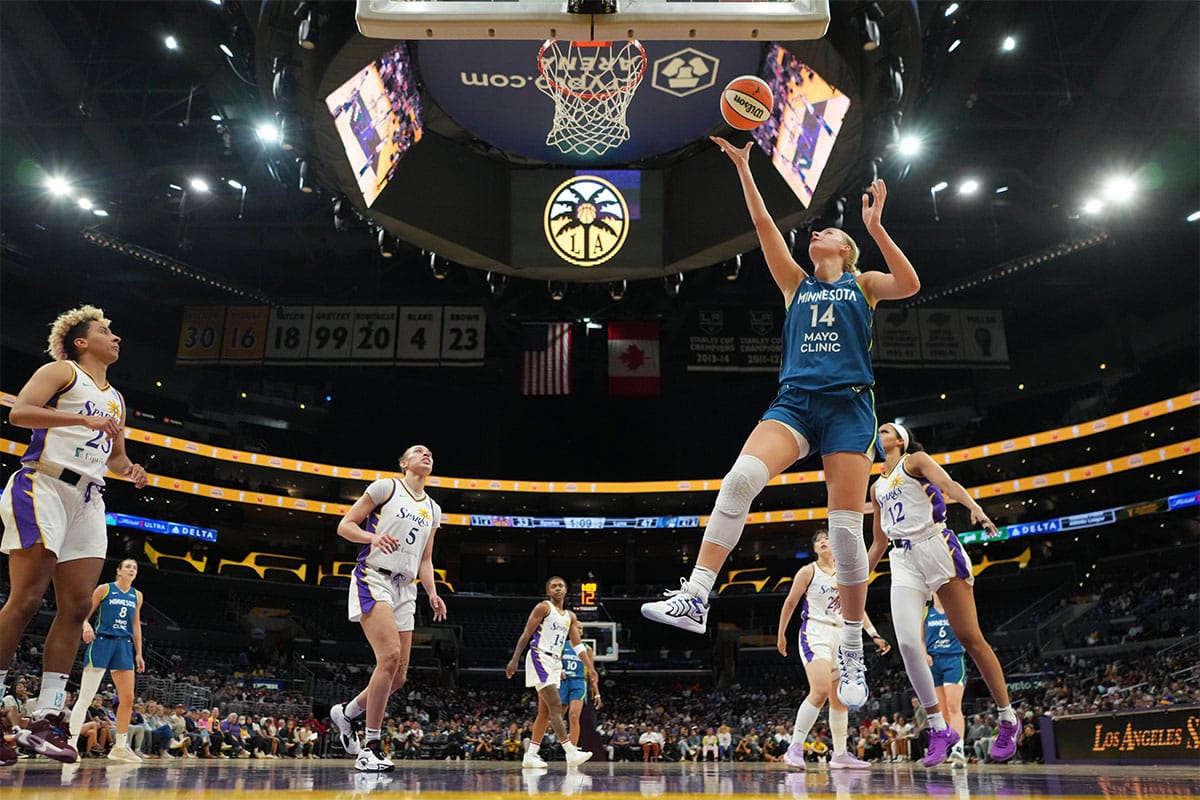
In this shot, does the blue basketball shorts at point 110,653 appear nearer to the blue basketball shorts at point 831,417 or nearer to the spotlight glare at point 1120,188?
the blue basketball shorts at point 831,417

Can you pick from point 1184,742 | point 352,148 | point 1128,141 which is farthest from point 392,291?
point 1184,742

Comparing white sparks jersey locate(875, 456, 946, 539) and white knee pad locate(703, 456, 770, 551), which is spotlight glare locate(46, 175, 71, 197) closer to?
white sparks jersey locate(875, 456, 946, 539)

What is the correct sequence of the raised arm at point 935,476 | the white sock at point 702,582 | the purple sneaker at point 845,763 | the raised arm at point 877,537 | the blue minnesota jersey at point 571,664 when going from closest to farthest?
1. the white sock at point 702,582
2. the raised arm at point 877,537
3. the raised arm at point 935,476
4. the purple sneaker at point 845,763
5. the blue minnesota jersey at point 571,664

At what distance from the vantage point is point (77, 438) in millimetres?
4938

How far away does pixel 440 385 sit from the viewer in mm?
43375

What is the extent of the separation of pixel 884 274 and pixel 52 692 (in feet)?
16.8

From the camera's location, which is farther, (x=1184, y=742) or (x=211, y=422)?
(x=211, y=422)

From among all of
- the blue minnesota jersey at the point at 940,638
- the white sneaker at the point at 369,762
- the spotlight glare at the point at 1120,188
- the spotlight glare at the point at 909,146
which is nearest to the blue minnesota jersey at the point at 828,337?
the white sneaker at the point at 369,762

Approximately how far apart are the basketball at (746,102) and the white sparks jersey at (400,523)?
344 centimetres

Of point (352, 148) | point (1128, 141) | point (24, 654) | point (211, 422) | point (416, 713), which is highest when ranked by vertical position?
point (1128, 141)

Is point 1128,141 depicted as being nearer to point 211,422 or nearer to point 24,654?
point 24,654

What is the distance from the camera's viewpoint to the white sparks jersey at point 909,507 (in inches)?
251

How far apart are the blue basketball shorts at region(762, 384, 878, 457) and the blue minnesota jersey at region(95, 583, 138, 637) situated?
8621 mm

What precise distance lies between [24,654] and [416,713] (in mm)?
11206
